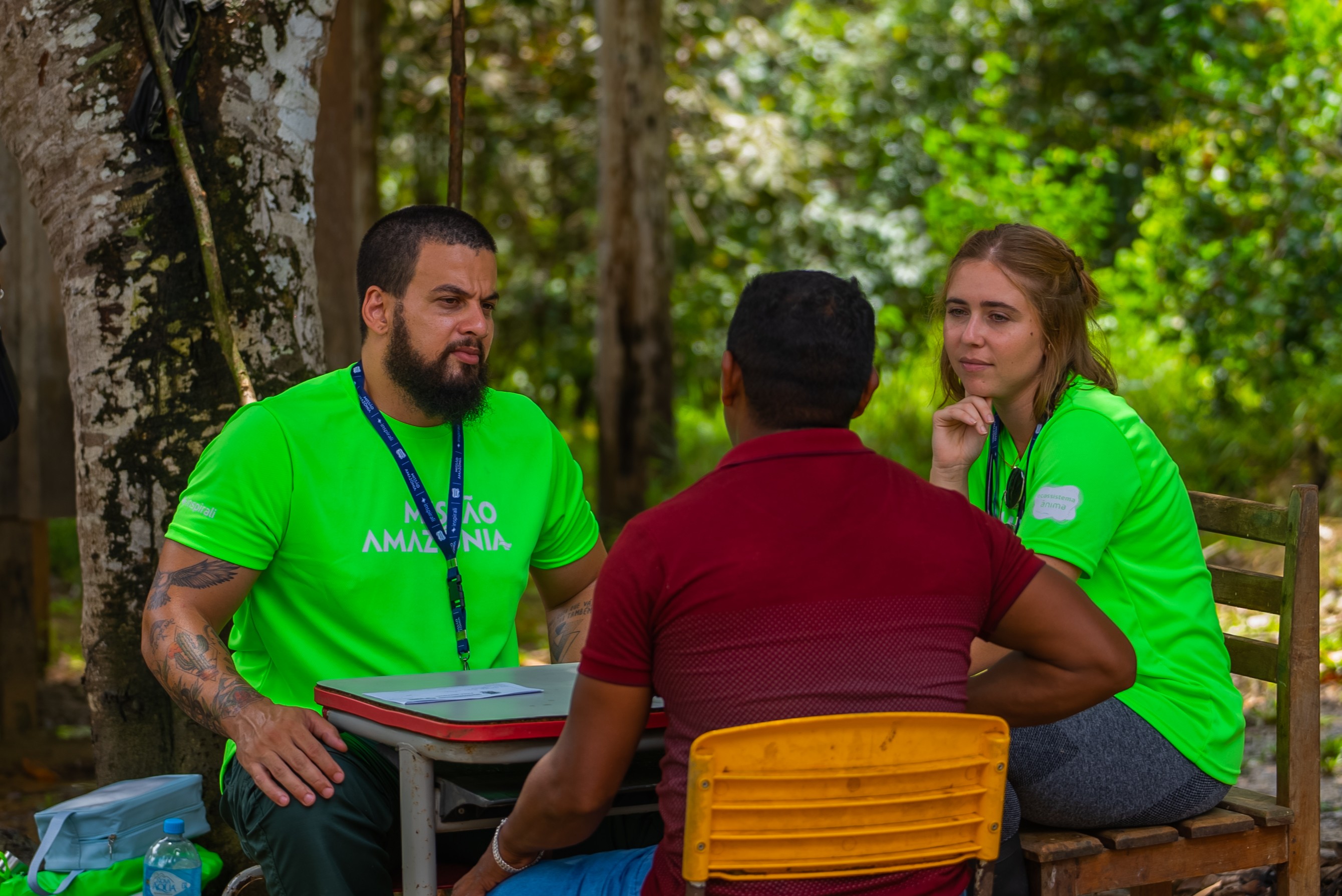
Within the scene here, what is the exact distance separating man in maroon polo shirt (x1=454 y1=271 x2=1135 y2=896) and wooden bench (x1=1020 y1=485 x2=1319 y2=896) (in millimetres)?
742

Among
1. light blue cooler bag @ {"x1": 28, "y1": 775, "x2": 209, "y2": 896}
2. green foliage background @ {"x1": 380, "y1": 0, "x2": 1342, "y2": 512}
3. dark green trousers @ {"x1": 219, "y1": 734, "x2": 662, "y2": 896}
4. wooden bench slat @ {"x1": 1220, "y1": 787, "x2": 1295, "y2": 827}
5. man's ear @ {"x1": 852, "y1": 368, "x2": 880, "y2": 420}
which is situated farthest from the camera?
green foliage background @ {"x1": 380, "y1": 0, "x2": 1342, "y2": 512}

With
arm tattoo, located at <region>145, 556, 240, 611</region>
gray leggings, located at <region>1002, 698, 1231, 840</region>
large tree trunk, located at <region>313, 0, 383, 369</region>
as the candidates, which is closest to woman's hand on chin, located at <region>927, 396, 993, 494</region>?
gray leggings, located at <region>1002, 698, 1231, 840</region>

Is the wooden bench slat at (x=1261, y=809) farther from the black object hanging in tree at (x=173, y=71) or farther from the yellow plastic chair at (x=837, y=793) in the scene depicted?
the black object hanging in tree at (x=173, y=71)

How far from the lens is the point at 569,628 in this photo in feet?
11.8

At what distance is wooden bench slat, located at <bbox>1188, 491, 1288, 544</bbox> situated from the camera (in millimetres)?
3109

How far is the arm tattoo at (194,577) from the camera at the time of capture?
3031 millimetres

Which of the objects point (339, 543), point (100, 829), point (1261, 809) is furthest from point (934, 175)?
point (100, 829)

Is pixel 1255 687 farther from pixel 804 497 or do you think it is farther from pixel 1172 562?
pixel 804 497

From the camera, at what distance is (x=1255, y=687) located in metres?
6.74

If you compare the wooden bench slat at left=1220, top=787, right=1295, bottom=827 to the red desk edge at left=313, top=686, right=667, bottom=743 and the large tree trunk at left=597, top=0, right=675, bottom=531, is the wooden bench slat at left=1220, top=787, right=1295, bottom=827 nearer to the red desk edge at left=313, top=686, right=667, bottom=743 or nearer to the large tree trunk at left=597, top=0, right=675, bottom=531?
the red desk edge at left=313, top=686, right=667, bottom=743

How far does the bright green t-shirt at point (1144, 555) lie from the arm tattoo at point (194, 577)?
1.72 metres

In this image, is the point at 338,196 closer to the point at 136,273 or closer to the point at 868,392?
the point at 136,273

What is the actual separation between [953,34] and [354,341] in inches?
466

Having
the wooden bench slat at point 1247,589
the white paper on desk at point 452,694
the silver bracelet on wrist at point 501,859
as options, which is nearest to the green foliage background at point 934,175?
the wooden bench slat at point 1247,589
